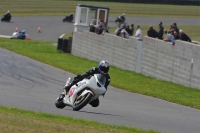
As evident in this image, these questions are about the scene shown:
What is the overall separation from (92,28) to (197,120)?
1932 cm

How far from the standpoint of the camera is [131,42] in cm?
2753

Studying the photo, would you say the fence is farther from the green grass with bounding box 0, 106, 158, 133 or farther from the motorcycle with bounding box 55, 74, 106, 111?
the green grass with bounding box 0, 106, 158, 133

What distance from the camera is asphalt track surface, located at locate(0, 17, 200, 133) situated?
42.3 ft

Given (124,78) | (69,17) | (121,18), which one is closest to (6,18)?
(69,17)

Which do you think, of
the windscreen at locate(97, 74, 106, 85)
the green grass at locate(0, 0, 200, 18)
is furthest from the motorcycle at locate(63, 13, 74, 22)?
the windscreen at locate(97, 74, 106, 85)

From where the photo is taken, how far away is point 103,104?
1625cm

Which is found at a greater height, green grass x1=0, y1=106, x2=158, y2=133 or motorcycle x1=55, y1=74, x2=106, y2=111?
green grass x1=0, y1=106, x2=158, y2=133

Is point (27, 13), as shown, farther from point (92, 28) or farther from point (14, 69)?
point (14, 69)

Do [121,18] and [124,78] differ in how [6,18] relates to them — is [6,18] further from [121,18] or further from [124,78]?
[124,78]

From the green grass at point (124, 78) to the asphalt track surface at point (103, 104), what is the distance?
2.30ft

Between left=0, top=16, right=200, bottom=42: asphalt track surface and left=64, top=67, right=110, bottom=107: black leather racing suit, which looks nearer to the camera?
left=64, top=67, right=110, bottom=107: black leather racing suit

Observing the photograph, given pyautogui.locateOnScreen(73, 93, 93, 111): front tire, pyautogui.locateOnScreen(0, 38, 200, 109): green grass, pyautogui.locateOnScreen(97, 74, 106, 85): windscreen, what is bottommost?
pyautogui.locateOnScreen(0, 38, 200, 109): green grass

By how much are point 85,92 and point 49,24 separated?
40.8 m

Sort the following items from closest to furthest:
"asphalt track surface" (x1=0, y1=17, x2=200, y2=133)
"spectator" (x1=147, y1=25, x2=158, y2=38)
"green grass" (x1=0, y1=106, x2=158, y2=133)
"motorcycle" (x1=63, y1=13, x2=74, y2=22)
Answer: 1. "green grass" (x1=0, y1=106, x2=158, y2=133)
2. "asphalt track surface" (x1=0, y1=17, x2=200, y2=133)
3. "spectator" (x1=147, y1=25, x2=158, y2=38)
4. "motorcycle" (x1=63, y1=13, x2=74, y2=22)
